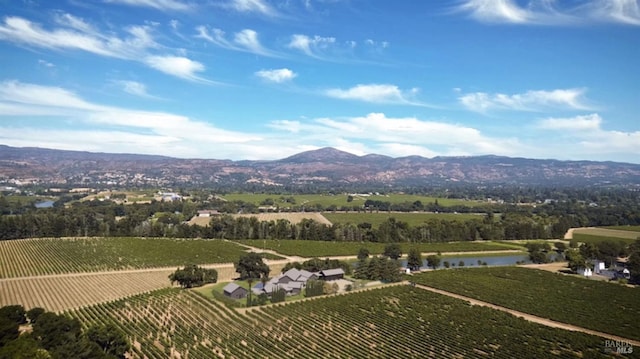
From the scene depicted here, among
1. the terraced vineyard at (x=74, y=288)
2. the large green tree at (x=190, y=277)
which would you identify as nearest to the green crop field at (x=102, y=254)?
the terraced vineyard at (x=74, y=288)

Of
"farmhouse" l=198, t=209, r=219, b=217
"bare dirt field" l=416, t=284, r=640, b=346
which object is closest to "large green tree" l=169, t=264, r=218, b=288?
"bare dirt field" l=416, t=284, r=640, b=346

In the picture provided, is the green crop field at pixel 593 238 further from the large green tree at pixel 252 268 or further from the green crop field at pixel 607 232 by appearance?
the large green tree at pixel 252 268

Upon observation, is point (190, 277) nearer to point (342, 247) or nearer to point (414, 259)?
point (414, 259)

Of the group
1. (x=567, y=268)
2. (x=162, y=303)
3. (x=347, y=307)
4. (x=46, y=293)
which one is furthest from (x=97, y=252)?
(x=567, y=268)

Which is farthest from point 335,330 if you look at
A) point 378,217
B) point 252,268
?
point 378,217

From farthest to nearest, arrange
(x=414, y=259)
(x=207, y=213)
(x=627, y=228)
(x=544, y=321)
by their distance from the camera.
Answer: (x=207, y=213), (x=627, y=228), (x=414, y=259), (x=544, y=321)
